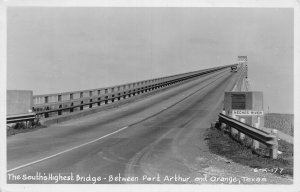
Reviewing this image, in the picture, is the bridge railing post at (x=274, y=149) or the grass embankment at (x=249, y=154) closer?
the grass embankment at (x=249, y=154)

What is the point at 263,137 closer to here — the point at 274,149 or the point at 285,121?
the point at 274,149

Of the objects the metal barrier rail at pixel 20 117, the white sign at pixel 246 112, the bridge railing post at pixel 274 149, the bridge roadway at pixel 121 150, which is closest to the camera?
the bridge roadway at pixel 121 150

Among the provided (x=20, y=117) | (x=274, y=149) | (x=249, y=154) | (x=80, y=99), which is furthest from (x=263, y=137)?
(x=80, y=99)

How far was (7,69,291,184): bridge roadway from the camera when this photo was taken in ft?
30.0

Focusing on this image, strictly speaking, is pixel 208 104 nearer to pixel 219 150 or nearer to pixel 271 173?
pixel 219 150

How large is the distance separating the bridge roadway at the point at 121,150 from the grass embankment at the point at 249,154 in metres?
0.37

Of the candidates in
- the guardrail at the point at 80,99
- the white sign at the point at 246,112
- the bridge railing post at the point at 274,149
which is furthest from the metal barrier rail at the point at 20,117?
the bridge railing post at the point at 274,149

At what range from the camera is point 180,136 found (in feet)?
50.0

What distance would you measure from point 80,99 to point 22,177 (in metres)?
14.7

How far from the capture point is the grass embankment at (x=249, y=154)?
370 inches

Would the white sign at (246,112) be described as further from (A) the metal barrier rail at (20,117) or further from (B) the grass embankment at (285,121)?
(A) the metal barrier rail at (20,117)

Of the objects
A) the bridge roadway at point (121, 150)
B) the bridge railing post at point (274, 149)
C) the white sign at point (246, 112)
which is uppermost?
the white sign at point (246, 112)

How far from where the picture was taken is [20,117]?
53.8 ft

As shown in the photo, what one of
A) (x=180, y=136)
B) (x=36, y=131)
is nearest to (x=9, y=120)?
(x=36, y=131)
